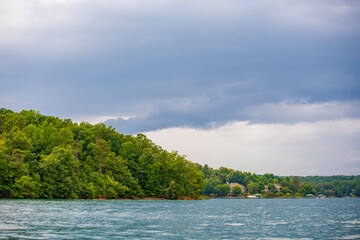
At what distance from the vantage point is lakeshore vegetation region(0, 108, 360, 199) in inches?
4732

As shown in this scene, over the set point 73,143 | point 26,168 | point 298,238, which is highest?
point 73,143

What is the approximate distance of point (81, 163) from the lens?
152125 millimetres

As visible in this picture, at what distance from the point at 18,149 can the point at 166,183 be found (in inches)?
3090

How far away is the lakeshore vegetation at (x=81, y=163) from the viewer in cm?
12019

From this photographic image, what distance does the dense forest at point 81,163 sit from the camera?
394 ft

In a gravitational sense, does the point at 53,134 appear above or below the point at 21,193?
above

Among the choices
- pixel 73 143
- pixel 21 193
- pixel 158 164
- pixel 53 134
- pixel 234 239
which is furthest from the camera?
pixel 158 164

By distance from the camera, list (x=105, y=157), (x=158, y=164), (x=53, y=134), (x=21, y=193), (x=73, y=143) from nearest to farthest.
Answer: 1. (x=21, y=193)
2. (x=53, y=134)
3. (x=73, y=143)
4. (x=105, y=157)
5. (x=158, y=164)

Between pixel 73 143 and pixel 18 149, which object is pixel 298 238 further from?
pixel 73 143

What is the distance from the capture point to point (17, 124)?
150750mm

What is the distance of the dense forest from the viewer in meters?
120

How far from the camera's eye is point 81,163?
15212 centimetres

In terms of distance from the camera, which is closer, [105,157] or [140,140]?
[105,157]

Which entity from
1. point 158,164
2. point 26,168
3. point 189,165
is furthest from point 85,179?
point 189,165
